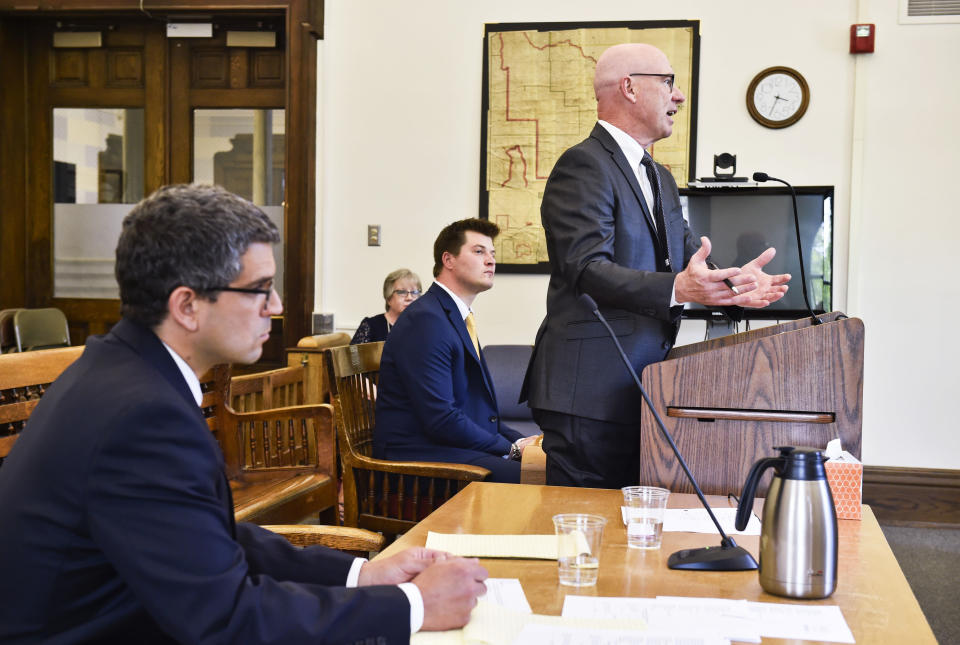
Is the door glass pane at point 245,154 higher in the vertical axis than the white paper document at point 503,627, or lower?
higher

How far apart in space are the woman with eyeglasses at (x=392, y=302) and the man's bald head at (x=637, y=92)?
236 centimetres

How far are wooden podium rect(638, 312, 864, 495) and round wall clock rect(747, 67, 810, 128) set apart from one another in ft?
11.3

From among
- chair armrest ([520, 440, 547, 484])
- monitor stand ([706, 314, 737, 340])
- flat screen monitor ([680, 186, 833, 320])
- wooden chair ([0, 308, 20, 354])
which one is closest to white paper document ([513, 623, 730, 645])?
chair armrest ([520, 440, 547, 484])

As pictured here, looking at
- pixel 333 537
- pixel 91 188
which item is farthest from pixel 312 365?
pixel 333 537

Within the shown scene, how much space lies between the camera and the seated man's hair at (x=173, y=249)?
3.53 feet

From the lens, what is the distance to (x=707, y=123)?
489 centimetres

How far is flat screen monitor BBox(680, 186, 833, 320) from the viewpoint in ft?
14.8

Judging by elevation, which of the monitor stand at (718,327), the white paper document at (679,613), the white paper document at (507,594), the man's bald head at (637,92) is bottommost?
the white paper document at (507,594)

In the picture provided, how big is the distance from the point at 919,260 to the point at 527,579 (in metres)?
4.19

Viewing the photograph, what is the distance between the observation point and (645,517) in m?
1.39

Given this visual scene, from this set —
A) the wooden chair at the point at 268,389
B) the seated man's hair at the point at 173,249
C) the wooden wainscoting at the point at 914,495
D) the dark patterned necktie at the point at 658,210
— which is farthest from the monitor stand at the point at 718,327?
the seated man's hair at the point at 173,249

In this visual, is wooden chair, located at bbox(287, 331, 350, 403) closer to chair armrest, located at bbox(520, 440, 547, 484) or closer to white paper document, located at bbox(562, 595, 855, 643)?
chair armrest, located at bbox(520, 440, 547, 484)

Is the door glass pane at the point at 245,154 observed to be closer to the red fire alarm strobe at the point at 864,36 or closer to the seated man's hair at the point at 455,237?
the seated man's hair at the point at 455,237

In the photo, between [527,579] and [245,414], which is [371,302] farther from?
[527,579]
